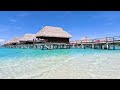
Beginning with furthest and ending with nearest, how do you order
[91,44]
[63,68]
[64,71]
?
1. [91,44]
2. [63,68]
3. [64,71]

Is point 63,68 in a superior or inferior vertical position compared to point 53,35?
inferior

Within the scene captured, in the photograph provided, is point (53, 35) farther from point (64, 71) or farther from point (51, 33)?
point (64, 71)

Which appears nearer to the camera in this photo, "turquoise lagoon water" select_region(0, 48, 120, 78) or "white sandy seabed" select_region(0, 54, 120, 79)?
"white sandy seabed" select_region(0, 54, 120, 79)

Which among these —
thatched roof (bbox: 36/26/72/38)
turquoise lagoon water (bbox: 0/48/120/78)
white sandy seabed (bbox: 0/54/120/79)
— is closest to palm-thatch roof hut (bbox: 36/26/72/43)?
thatched roof (bbox: 36/26/72/38)

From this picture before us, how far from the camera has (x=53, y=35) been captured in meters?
26.5

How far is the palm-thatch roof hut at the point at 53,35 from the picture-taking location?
85.7 ft

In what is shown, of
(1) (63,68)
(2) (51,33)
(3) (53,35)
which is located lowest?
(1) (63,68)

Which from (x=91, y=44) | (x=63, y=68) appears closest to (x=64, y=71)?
(x=63, y=68)

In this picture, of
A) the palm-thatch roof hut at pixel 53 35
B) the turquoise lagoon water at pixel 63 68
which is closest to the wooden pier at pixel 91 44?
the palm-thatch roof hut at pixel 53 35

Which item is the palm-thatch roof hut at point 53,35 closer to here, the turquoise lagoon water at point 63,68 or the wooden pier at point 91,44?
the wooden pier at point 91,44

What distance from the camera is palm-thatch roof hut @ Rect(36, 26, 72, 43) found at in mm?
26125

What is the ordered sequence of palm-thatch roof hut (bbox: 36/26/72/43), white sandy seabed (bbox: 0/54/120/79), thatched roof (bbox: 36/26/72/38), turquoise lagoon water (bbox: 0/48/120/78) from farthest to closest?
1. thatched roof (bbox: 36/26/72/38)
2. palm-thatch roof hut (bbox: 36/26/72/43)
3. turquoise lagoon water (bbox: 0/48/120/78)
4. white sandy seabed (bbox: 0/54/120/79)

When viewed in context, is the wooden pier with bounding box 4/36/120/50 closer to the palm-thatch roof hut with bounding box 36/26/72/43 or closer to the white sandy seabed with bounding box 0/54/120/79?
the palm-thatch roof hut with bounding box 36/26/72/43
